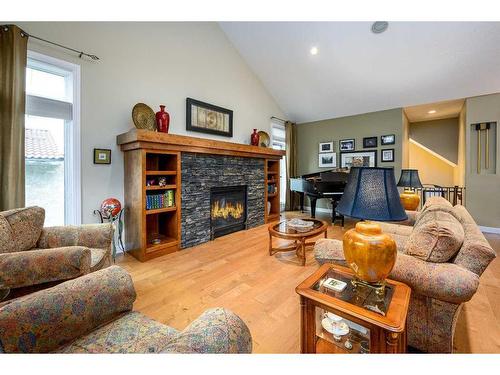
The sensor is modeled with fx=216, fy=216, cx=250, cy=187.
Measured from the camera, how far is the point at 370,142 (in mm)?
5227

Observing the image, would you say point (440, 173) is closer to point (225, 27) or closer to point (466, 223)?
Result: point (466, 223)

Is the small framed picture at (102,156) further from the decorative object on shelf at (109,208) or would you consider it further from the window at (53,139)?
the decorative object on shelf at (109,208)

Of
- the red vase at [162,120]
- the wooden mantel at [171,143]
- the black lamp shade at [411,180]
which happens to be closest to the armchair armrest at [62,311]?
the wooden mantel at [171,143]

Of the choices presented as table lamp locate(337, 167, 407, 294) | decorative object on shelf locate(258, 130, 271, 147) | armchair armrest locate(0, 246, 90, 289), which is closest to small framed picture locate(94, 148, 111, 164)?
armchair armrest locate(0, 246, 90, 289)

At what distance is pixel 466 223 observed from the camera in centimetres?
158

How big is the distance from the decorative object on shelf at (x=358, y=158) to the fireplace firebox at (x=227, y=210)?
2.99 metres

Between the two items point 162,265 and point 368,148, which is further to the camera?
point 368,148

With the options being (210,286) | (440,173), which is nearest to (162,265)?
(210,286)

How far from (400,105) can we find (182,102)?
15.3ft

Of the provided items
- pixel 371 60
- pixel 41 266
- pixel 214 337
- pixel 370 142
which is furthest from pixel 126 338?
pixel 370 142

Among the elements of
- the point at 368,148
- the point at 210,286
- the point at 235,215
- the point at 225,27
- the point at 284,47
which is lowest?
the point at 210,286

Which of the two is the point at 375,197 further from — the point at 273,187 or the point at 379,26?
the point at 273,187
